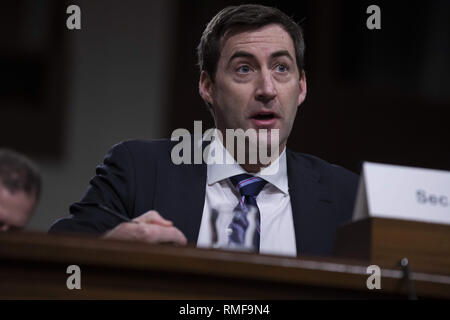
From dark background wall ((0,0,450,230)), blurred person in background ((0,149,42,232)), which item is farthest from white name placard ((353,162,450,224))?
dark background wall ((0,0,450,230))

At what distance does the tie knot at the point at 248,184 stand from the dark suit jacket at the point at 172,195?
0.10 m

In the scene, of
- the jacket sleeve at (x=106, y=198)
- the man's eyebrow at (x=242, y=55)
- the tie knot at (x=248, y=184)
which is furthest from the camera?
the man's eyebrow at (x=242, y=55)

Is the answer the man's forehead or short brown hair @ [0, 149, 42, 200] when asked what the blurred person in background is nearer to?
short brown hair @ [0, 149, 42, 200]

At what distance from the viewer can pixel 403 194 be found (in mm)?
1528

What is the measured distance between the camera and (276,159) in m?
2.38

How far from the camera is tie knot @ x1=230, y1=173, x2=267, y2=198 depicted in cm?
219

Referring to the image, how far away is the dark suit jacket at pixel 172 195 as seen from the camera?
208 centimetres

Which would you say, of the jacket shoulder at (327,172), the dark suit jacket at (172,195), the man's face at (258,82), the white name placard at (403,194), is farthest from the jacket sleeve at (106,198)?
the white name placard at (403,194)

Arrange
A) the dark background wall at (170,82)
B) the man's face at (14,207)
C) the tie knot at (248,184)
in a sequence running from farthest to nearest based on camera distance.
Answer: the dark background wall at (170,82) → the man's face at (14,207) → the tie knot at (248,184)

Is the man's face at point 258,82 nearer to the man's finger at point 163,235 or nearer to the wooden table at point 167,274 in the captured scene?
the man's finger at point 163,235

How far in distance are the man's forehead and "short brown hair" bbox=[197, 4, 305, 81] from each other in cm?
2

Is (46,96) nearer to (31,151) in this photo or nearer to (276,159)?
(31,151)

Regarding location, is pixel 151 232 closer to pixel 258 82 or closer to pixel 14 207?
pixel 258 82

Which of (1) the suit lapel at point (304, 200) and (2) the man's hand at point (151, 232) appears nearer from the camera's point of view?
(2) the man's hand at point (151, 232)
